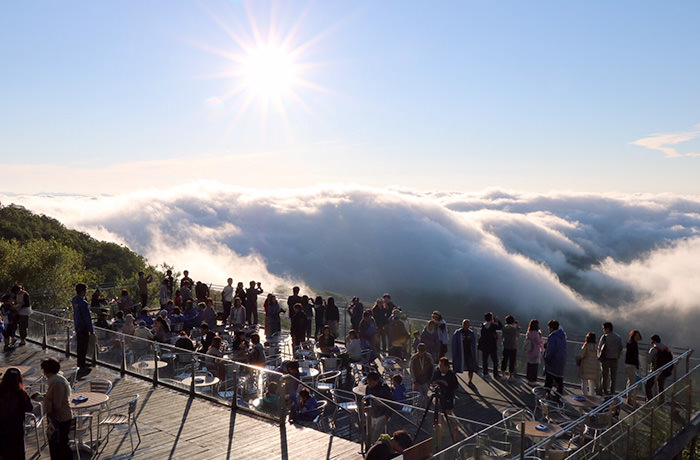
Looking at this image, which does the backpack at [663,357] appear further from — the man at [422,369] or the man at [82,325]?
the man at [82,325]

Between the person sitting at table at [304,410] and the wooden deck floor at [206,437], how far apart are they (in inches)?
10.9

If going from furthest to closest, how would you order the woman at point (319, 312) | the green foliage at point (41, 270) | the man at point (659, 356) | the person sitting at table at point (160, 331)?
the green foliage at point (41, 270) < the woman at point (319, 312) < the person sitting at table at point (160, 331) < the man at point (659, 356)

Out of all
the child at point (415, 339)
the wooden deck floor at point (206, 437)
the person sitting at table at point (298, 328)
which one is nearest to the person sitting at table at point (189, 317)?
the person sitting at table at point (298, 328)

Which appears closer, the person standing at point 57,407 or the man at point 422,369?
the person standing at point 57,407

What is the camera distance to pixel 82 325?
37.6ft

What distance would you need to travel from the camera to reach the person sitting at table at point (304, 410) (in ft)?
30.5

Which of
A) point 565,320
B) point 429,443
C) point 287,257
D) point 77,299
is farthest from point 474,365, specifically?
point 287,257

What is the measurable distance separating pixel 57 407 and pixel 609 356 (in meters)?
10.5

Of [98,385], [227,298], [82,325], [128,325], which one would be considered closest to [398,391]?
[98,385]

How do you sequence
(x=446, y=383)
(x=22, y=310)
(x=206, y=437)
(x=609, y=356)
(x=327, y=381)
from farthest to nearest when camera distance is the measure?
(x=22, y=310) < (x=327, y=381) < (x=609, y=356) < (x=446, y=383) < (x=206, y=437)

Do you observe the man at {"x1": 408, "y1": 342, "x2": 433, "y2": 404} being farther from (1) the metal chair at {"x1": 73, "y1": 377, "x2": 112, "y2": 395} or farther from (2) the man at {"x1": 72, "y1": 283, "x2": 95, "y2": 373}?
(2) the man at {"x1": 72, "y1": 283, "x2": 95, "y2": 373}

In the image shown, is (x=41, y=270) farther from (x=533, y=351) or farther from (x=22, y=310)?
(x=533, y=351)

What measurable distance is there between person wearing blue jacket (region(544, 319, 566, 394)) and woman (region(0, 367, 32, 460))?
964 cm

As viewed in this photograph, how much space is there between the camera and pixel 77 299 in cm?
1102
